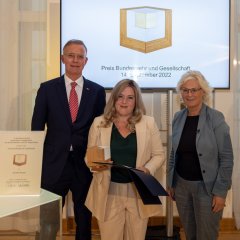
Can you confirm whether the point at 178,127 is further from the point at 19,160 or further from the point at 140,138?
the point at 19,160

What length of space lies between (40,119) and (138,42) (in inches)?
48.1

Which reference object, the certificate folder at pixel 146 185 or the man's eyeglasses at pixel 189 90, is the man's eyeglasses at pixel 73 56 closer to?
the man's eyeglasses at pixel 189 90

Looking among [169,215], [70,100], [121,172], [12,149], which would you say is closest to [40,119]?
[70,100]

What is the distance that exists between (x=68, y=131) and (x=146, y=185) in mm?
811

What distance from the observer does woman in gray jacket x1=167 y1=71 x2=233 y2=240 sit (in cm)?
218

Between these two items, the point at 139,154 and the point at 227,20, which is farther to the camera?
the point at 227,20

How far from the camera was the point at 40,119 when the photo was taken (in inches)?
98.9

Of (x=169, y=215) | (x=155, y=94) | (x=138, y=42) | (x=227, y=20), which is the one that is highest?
(x=227, y=20)

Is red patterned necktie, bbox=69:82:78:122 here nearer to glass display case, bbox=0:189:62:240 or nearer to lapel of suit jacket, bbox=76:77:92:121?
lapel of suit jacket, bbox=76:77:92:121

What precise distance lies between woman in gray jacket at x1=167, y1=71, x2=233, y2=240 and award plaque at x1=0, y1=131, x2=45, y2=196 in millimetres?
1050

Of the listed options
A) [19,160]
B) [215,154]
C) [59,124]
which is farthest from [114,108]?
[19,160]

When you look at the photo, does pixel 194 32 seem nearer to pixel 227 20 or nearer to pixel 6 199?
pixel 227 20

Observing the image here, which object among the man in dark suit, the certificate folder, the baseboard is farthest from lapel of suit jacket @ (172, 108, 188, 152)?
the baseboard

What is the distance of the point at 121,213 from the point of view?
86.3 inches
